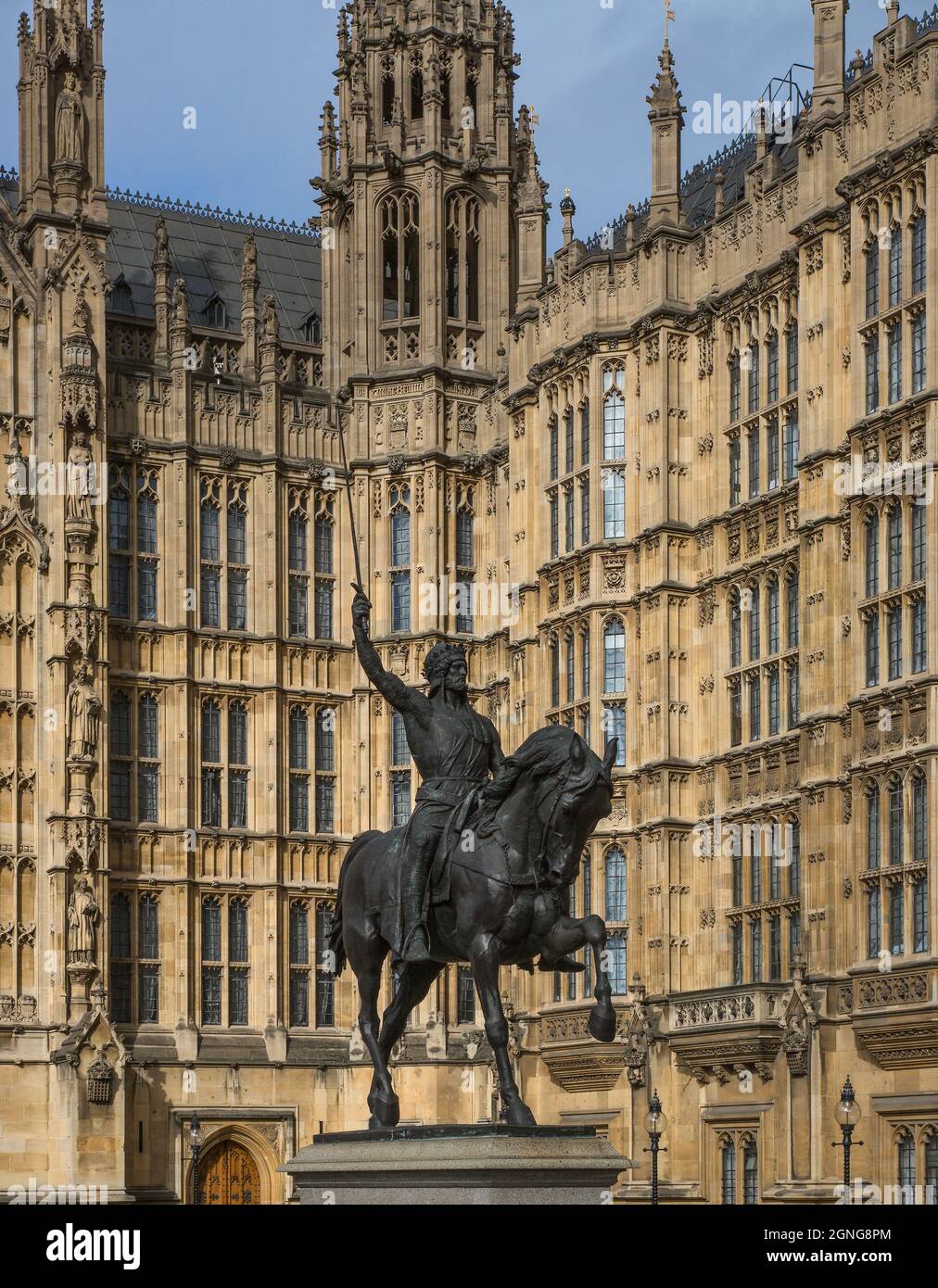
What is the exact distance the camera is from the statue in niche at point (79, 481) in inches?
2176

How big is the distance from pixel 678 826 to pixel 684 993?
3.67 meters

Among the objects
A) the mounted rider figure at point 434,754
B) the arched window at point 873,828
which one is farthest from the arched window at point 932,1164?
the mounted rider figure at point 434,754

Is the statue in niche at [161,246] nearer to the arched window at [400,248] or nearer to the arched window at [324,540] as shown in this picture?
the arched window at [400,248]

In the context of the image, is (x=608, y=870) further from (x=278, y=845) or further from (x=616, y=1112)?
(x=278, y=845)

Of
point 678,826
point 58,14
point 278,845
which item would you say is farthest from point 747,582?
point 58,14

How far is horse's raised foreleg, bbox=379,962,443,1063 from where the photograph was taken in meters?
23.8

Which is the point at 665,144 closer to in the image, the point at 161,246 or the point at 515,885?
the point at 161,246

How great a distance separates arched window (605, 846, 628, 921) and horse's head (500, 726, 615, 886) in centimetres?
2835

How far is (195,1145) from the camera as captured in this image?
53.8 metres

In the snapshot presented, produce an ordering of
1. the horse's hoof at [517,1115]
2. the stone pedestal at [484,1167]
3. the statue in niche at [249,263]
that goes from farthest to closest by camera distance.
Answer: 1. the statue in niche at [249,263]
2. the horse's hoof at [517,1115]
3. the stone pedestal at [484,1167]

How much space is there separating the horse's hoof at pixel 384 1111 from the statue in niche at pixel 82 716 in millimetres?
31029

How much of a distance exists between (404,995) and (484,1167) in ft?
10.4

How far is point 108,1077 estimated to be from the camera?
52.5m

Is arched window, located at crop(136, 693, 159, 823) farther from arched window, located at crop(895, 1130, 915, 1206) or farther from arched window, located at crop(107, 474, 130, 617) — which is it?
arched window, located at crop(895, 1130, 915, 1206)
